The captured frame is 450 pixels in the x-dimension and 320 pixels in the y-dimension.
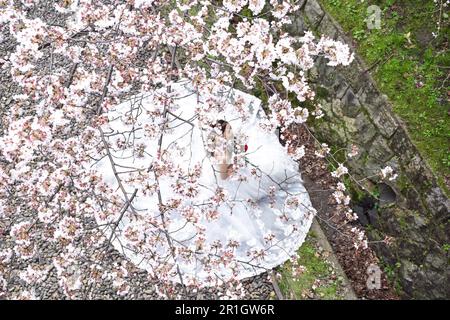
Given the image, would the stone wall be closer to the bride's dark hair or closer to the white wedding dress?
the white wedding dress

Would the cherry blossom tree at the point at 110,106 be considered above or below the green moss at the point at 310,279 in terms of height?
above

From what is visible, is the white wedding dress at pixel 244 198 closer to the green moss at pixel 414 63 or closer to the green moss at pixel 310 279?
the green moss at pixel 310 279

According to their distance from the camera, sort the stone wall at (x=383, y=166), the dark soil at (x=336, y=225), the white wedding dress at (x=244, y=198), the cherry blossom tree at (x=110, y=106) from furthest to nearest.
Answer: the dark soil at (x=336, y=225) → the white wedding dress at (x=244, y=198) → the stone wall at (x=383, y=166) → the cherry blossom tree at (x=110, y=106)

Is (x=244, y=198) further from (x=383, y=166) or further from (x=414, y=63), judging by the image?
(x=414, y=63)

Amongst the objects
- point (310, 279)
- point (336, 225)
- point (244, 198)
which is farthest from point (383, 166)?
point (244, 198)

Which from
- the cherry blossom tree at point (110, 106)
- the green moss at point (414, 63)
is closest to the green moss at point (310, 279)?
the cherry blossom tree at point (110, 106)

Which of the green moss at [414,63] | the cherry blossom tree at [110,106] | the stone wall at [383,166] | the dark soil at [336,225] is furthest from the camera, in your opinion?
the dark soil at [336,225]
